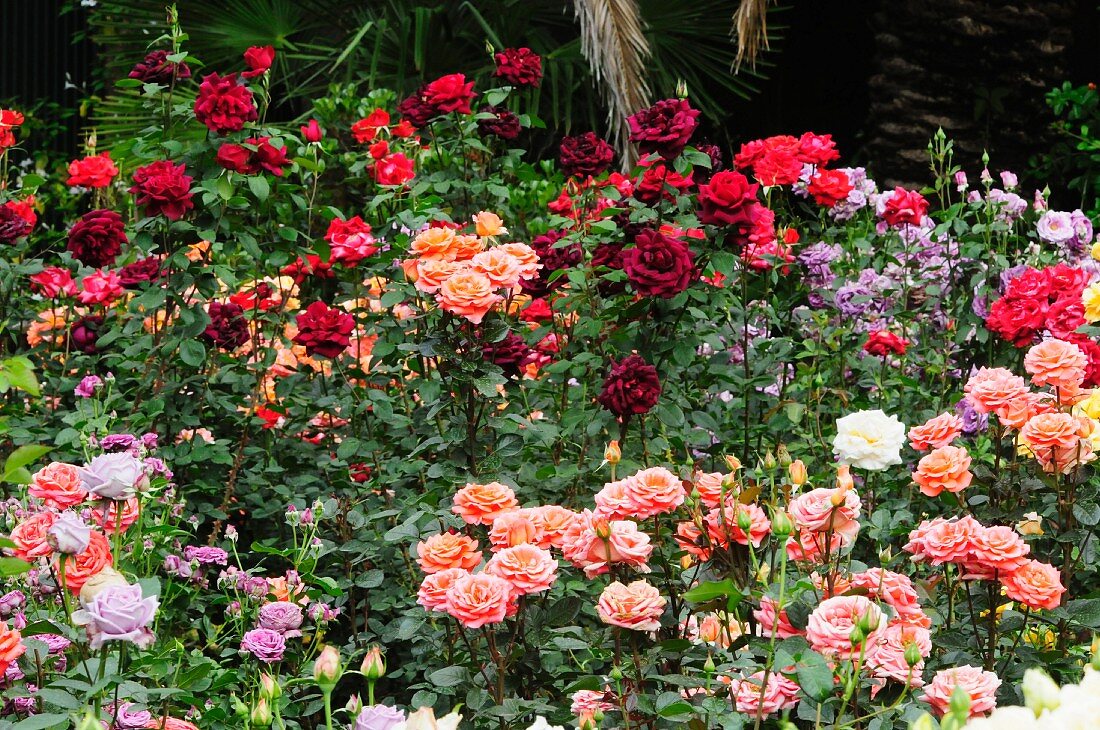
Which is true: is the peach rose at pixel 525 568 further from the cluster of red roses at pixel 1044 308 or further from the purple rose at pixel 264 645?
the cluster of red roses at pixel 1044 308

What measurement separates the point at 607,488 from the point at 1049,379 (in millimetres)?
819

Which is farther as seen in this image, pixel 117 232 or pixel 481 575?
pixel 117 232

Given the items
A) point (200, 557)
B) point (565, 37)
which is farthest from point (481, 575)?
point (565, 37)

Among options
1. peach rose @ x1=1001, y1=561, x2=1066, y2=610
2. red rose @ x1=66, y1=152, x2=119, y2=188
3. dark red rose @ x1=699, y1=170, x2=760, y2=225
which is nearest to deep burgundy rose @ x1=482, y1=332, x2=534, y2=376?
dark red rose @ x1=699, y1=170, x2=760, y2=225

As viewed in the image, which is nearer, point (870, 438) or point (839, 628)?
point (839, 628)

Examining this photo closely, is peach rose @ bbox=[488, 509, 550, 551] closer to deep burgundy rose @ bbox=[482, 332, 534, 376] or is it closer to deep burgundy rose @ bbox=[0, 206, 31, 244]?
deep burgundy rose @ bbox=[482, 332, 534, 376]

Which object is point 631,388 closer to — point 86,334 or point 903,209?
point 903,209

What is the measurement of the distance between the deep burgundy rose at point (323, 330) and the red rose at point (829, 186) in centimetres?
130

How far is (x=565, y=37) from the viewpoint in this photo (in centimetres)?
755

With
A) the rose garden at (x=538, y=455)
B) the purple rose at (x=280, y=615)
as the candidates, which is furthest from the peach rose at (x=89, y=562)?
the purple rose at (x=280, y=615)

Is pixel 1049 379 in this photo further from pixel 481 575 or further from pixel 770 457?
Result: pixel 481 575

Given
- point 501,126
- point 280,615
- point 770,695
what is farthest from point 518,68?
point 770,695

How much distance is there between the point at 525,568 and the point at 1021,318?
4.16 feet

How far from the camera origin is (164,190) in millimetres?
2527
